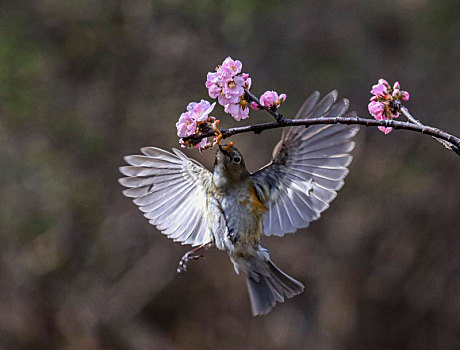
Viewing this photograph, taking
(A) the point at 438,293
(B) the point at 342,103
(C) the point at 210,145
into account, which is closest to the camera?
(C) the point at 210,145

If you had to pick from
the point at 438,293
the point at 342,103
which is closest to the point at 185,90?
the point at 438,293

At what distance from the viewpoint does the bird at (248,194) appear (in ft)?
10.2

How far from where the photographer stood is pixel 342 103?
2.91m

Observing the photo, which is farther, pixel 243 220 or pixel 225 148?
pixel 243 220

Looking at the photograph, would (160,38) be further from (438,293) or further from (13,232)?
(438,293)

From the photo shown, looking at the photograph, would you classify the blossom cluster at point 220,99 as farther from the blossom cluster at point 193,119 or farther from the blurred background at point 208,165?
the blurred background at point 208,165

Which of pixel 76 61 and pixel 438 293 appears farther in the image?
pixel 76 61

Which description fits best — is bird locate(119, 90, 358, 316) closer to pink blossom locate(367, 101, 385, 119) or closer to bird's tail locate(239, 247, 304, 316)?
bird's tail locate(239, 247, 304, 316)

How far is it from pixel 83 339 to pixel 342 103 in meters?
5.26

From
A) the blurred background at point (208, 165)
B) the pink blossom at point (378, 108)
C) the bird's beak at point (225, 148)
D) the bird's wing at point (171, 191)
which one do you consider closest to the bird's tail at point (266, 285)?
the bird's wing at point (171, 191)

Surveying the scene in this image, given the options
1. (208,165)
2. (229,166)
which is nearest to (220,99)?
(229,166)

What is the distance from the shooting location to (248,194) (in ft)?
10.5

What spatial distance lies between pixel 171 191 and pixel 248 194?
0.42 metres

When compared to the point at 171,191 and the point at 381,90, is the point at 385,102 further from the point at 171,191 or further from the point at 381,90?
the point at 171,191
